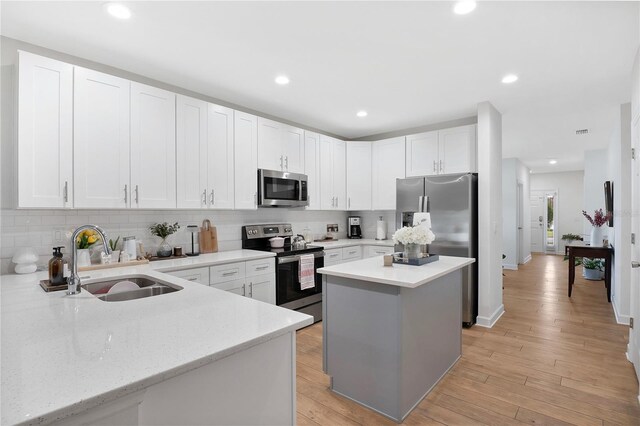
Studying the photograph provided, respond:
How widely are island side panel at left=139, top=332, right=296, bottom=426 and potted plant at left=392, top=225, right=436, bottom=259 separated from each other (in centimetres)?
142

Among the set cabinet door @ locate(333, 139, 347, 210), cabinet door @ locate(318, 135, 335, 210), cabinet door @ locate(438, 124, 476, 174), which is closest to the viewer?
cabinet door @ locate(438, 124, 476, 174)

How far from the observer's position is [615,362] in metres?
2.80

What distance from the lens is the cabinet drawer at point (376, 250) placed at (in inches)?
170

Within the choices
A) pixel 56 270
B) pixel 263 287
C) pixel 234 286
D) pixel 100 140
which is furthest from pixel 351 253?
pixel 56 270

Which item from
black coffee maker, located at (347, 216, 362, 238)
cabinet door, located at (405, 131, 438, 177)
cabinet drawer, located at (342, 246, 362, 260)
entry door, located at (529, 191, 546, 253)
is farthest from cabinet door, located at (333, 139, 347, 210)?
entry door, located at (529, 191, 546, 253)

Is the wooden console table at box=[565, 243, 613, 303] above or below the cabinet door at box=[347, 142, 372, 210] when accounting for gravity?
below

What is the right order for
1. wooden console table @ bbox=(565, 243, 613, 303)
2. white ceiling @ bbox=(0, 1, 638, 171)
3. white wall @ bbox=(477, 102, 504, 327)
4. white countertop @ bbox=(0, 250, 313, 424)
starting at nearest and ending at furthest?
white countertop @ bbox=(0, 250, 313, 424) < white ceiling @ bbox=(0, 1, 638, 171) < white wall @ bbox=(477, 102, 504, 327) < wooden console table @ bbox=(565, 243, 613, 303)

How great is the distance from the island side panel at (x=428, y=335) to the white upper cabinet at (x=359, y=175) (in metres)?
2.25

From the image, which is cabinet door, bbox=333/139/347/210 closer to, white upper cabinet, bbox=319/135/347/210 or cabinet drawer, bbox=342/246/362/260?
white upper cabinet, bbox=319/135/347/210

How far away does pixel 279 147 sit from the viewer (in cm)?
386

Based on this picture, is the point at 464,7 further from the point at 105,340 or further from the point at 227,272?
the point at 227,272

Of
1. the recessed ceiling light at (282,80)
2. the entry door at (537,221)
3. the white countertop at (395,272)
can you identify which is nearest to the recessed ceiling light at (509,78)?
the white countertop at (395,272)

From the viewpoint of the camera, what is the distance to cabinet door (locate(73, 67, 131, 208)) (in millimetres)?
2350

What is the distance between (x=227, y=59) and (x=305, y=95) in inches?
39.1
